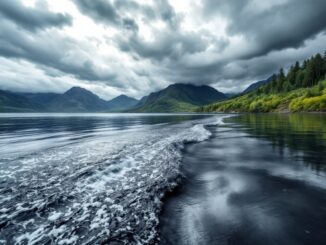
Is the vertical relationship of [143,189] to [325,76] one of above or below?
below

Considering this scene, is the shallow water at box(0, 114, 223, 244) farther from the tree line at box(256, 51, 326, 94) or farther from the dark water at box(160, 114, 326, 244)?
the tree line at box(256, 51, 326, 94)

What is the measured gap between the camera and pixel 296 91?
13762 cm

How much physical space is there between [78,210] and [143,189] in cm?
301

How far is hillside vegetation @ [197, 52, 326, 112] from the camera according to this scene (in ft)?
321

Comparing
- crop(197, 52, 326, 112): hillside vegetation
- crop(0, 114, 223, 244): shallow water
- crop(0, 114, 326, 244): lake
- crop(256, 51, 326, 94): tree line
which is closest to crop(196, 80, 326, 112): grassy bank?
crop(197, 52, 326, 112): hillside vegetation

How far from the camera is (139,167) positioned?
12.5m

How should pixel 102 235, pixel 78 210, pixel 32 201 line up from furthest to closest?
pixel 32 201
pixel 78 210
pixel 102 235

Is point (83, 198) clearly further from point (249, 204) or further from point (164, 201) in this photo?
point (249, 204)

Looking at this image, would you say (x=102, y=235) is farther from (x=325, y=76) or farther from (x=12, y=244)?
(x=325, y=76)

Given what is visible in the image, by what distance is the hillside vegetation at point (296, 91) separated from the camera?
97938 mm

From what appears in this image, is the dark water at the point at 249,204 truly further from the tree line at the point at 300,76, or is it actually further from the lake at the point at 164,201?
the tree line at the point at 300,76

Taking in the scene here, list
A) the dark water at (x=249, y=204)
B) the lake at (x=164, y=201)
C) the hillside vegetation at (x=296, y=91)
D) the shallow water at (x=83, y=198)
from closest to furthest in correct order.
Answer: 1. the dark water at (x=249, y=204)
2. the lake at (x=164, y=201)
3. the shallow water at (x=83, y=198)
4. the hillside vegetation at (x=296, y=91)

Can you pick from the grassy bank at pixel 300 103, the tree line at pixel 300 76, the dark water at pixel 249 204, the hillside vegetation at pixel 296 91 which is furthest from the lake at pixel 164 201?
the tree line at pixel 300 76

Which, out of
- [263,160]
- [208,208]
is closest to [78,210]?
[208,208]
